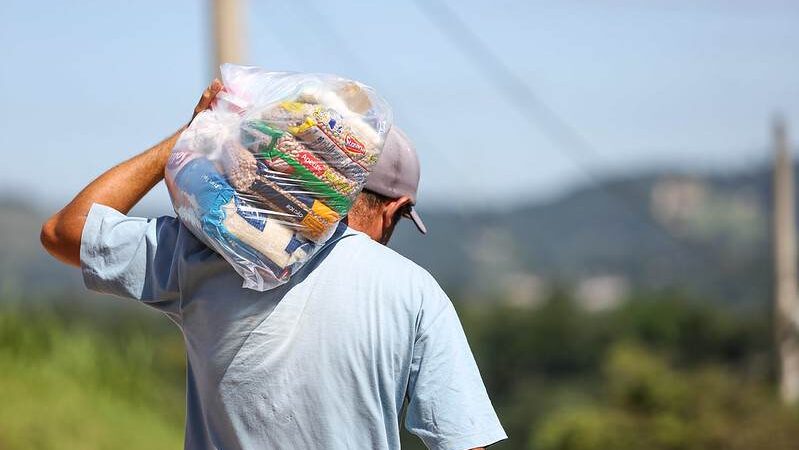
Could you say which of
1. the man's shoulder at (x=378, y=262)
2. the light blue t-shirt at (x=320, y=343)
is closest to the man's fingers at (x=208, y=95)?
the light blue t-shirt at (x=320, y=343)

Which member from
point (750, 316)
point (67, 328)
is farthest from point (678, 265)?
point (67, 328)

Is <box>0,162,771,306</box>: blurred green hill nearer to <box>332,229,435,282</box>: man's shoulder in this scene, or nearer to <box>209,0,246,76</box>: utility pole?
<box>209,0,246,76</box>: utility pole

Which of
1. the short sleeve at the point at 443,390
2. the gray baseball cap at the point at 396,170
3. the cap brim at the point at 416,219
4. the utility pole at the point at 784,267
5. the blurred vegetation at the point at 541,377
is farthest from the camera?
the utility pole at the point at 784,267

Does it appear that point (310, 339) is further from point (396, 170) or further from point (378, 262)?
point (396, 170)

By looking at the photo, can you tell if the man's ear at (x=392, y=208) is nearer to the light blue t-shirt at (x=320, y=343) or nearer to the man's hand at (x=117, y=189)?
the light blue t-shirt at (x=320, y=343)

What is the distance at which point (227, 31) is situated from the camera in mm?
6715

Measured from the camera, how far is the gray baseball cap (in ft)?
7.34

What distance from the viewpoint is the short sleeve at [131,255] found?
216 cm

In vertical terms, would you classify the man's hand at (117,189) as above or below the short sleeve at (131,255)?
above

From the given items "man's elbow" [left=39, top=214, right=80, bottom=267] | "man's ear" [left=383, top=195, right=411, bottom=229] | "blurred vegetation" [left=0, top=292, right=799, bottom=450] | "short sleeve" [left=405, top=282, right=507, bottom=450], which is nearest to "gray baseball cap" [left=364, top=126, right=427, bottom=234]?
"man's ear" [left=383, top=195, right=411, bottom=229]

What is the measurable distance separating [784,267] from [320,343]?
20788 millimetres

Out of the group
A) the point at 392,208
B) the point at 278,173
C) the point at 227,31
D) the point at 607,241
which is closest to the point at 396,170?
the point at 392,208

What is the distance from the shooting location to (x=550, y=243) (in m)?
69.7

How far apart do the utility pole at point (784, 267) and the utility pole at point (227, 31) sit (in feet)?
54.5
